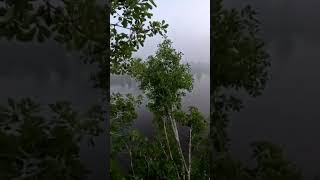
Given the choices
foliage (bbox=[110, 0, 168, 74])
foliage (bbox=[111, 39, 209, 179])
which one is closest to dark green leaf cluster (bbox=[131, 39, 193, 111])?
foliage (bbox=[111, 39, 209, 179])

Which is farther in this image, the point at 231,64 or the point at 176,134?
the point at 176,134

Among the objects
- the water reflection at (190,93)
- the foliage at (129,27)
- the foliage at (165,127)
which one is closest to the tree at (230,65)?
the foliage at (129,27)

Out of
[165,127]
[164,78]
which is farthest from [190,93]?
[165,127]

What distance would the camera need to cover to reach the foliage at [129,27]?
367cm

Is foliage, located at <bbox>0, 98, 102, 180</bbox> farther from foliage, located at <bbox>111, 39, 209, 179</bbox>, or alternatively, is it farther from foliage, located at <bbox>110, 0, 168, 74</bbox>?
foliage, located at <bbox>111, 39, 209, 179</bbox>

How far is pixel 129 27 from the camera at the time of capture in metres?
3.93

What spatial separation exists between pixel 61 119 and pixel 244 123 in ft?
2.54

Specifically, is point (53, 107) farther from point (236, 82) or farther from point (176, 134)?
point (176, 134)

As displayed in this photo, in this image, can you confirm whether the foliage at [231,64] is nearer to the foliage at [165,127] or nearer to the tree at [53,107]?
the tree at [53,107]

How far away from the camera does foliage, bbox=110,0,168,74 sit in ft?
12.0

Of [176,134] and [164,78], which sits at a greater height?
[164,78]

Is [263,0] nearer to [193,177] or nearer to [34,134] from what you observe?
[34,134]

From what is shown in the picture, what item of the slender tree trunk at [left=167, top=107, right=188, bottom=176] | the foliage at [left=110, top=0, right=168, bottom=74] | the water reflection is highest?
the foliage at [left=110, top=0, right=168, bottom=74]

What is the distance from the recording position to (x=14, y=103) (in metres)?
1.97
